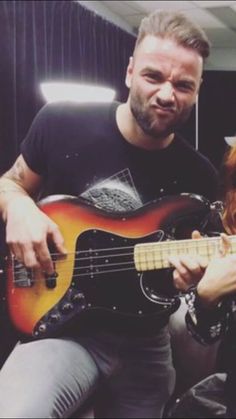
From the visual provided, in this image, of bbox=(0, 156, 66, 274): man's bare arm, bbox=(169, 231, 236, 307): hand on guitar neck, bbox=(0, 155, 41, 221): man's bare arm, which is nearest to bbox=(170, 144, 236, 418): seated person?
bbox=(169, 231, 236, 307): hand on guitar neck

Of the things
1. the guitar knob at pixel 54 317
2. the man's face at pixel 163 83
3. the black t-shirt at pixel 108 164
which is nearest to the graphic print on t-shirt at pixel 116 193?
the black t-shirt at pixel 108 164

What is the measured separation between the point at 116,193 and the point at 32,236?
0.60 feet

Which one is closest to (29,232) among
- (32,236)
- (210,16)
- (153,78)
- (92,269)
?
(32,236)

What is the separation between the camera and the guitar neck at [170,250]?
836 mm

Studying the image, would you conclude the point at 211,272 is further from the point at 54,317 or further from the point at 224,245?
the point at 54,317

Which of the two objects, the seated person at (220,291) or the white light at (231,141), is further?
the white light at (231,141)

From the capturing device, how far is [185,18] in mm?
874

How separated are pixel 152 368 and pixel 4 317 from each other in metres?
0.31

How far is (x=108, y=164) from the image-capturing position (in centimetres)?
94

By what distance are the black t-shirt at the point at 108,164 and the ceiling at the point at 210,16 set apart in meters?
0.17

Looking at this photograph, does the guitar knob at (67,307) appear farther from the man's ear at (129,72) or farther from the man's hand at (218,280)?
the man's ear at (129,72)

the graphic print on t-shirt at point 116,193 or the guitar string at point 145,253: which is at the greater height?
the graphic print on t-shirt at point 116,193

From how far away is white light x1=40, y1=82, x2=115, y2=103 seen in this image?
3.22 ft

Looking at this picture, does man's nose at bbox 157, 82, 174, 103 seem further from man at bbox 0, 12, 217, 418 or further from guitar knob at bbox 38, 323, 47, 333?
guitar knob at bbox 38, 323, 47, 333
